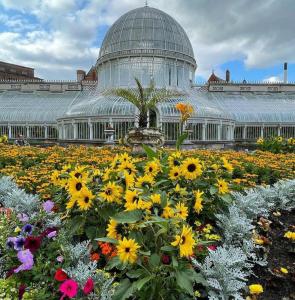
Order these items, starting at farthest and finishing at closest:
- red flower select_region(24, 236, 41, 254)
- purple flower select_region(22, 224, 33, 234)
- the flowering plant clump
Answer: the flowering plant clump
purple flower select_region(22, 224, 33, 234)
red flower select_region(24, 236, 41, 254)

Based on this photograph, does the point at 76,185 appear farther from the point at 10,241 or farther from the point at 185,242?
the point at 185,242

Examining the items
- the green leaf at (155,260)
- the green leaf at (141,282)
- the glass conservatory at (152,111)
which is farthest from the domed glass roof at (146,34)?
the green leaf at (141,282)

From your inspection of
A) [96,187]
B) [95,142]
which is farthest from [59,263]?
[95,142]

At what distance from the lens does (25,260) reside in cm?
254

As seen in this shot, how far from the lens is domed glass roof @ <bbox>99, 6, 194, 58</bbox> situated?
2728 centimetres

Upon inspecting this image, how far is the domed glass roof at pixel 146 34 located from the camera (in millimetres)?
27281

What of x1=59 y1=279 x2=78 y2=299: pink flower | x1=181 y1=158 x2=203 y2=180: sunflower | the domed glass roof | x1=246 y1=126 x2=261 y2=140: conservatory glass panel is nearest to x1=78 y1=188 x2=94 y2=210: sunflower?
x1=59 y1=279 x2=78 y2=299: pink flower

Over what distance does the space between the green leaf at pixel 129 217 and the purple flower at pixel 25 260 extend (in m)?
0.87

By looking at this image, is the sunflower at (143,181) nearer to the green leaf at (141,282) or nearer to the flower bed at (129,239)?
the flower bed at (129,239)

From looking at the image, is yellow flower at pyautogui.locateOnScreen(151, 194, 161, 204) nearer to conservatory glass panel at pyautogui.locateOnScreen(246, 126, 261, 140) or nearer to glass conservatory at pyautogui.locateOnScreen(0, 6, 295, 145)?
glass conservatory at pyautogui.locateOnScreen(0, 6, 295, 145)

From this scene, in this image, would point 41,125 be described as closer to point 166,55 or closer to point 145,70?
point 145,70

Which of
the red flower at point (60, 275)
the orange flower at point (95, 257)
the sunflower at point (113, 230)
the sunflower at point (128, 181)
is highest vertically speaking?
the sunflower at point (128, 181)

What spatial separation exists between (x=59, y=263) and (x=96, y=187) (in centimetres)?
74

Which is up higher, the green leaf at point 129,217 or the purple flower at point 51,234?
the green leaf at point 129,217
